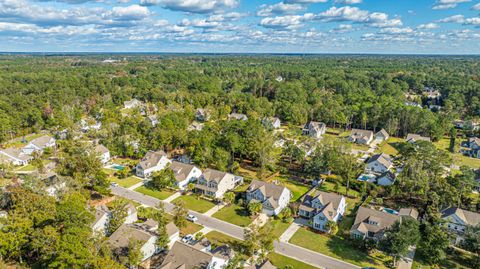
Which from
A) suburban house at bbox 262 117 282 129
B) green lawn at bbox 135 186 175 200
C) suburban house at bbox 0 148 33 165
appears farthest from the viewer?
suburban house at bbox 262 117 282 129

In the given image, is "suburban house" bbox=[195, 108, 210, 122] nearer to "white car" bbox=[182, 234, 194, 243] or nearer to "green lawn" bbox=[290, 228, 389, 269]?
"white car" bbox=[182, 234, 194, 243]

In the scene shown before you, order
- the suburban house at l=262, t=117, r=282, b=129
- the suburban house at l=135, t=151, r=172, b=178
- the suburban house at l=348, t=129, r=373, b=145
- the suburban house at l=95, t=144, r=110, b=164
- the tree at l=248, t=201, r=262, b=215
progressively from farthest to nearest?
the suburban house at l=262, t=117, r=282, b=129
the suburban house at l=348, t=129, r=373, b=145
the suburban house at l=95, t=144, r=110, b=164
the suburban house at l=135, t=151, r=172, b=178
the tree at l=248, t=201, r=262, b=215

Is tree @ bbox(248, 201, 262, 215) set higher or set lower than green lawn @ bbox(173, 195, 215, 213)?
higher

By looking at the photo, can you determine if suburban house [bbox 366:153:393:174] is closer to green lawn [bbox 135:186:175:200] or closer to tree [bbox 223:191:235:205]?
tree [bbox 223:191:235:205]

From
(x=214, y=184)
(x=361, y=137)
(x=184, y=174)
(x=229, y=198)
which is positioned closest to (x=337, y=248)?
(x=229, y=198)

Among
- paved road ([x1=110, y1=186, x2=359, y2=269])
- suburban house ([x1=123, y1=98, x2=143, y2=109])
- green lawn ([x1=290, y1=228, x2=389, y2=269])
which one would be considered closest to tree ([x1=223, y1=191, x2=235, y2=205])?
paved road ([x1=110, y1=186, x2=359, y2=269])

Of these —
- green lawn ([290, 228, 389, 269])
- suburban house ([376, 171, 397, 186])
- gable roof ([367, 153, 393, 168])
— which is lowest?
green lawn ([290, 228, 389, 269])

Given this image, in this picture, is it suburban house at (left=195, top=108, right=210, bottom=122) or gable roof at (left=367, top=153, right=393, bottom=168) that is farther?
suburban house at (left=195, top=108, right=210, bottom=122)
